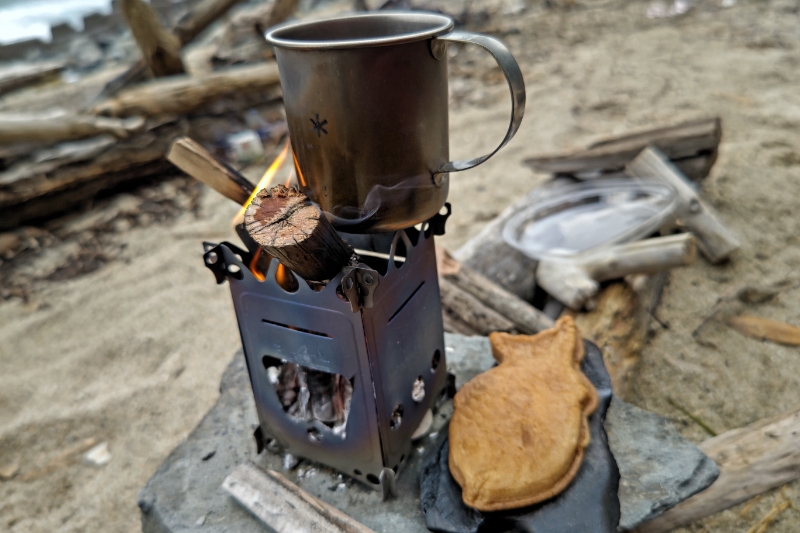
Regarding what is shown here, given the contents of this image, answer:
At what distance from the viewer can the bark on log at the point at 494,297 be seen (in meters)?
2.53

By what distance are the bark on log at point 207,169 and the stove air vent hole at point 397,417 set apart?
750 millimetres

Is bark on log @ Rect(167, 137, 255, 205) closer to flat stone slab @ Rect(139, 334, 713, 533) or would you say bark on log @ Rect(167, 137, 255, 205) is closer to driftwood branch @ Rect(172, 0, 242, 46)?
flat stone slab @ Rect(139, 334, 713, 533)

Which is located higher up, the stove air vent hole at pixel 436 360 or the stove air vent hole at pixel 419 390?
the stove air vent hole at pixel 436 360

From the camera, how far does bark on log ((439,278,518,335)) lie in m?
2.53

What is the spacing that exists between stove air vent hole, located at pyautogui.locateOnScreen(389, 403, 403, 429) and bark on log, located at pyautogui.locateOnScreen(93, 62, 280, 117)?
379cm

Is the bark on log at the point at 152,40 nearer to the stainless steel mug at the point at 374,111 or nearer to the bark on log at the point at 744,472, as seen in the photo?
the stainless steel mug at the point at 374,111

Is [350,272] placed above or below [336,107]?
below

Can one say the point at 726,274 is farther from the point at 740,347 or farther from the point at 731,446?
the point at 731,446

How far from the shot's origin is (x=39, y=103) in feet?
23.0

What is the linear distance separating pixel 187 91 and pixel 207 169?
13.4ft

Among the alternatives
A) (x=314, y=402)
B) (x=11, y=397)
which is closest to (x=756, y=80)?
(x=314, y=402)

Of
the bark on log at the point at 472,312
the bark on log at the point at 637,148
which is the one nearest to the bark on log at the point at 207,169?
the bark on log at the point at 472,312

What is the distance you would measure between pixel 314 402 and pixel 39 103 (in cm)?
712

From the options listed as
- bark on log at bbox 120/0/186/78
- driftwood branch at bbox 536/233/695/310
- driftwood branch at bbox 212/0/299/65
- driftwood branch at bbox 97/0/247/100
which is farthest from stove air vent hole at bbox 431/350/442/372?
driftwood branch at bbox 212/0/299/65
